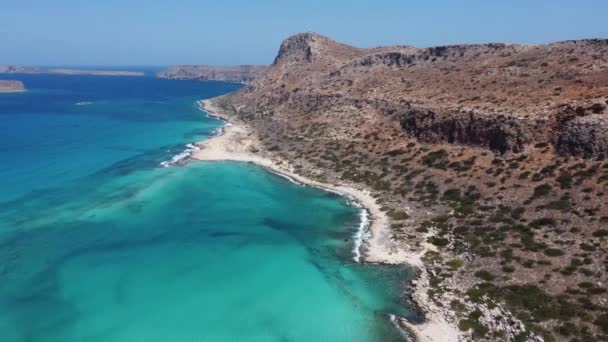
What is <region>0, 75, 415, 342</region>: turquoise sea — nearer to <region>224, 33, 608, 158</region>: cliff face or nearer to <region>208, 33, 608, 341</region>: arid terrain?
<region>208, 33, 608, 341</region>: arid terrain

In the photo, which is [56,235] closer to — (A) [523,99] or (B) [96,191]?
(B) [96,191]

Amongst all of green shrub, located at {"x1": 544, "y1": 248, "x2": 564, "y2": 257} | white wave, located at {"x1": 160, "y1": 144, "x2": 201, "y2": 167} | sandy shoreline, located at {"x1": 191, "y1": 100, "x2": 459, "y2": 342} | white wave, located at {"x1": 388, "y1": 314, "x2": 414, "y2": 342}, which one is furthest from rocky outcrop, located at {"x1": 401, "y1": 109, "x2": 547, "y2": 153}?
white wave, located at {"x1": 160, "y1": 144, "x2": 201, "y2": 167}

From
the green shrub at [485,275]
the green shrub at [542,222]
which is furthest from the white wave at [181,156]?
the green shrub at [542,222]

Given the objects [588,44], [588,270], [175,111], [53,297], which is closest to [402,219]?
[588,270]

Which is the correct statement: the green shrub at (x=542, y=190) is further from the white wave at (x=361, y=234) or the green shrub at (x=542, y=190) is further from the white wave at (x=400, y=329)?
the white wave at (x=400, y=329)

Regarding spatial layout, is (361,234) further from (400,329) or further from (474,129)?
(474,129)

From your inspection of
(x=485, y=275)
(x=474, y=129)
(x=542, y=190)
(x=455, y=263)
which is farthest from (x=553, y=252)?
(x=474, y=129)
